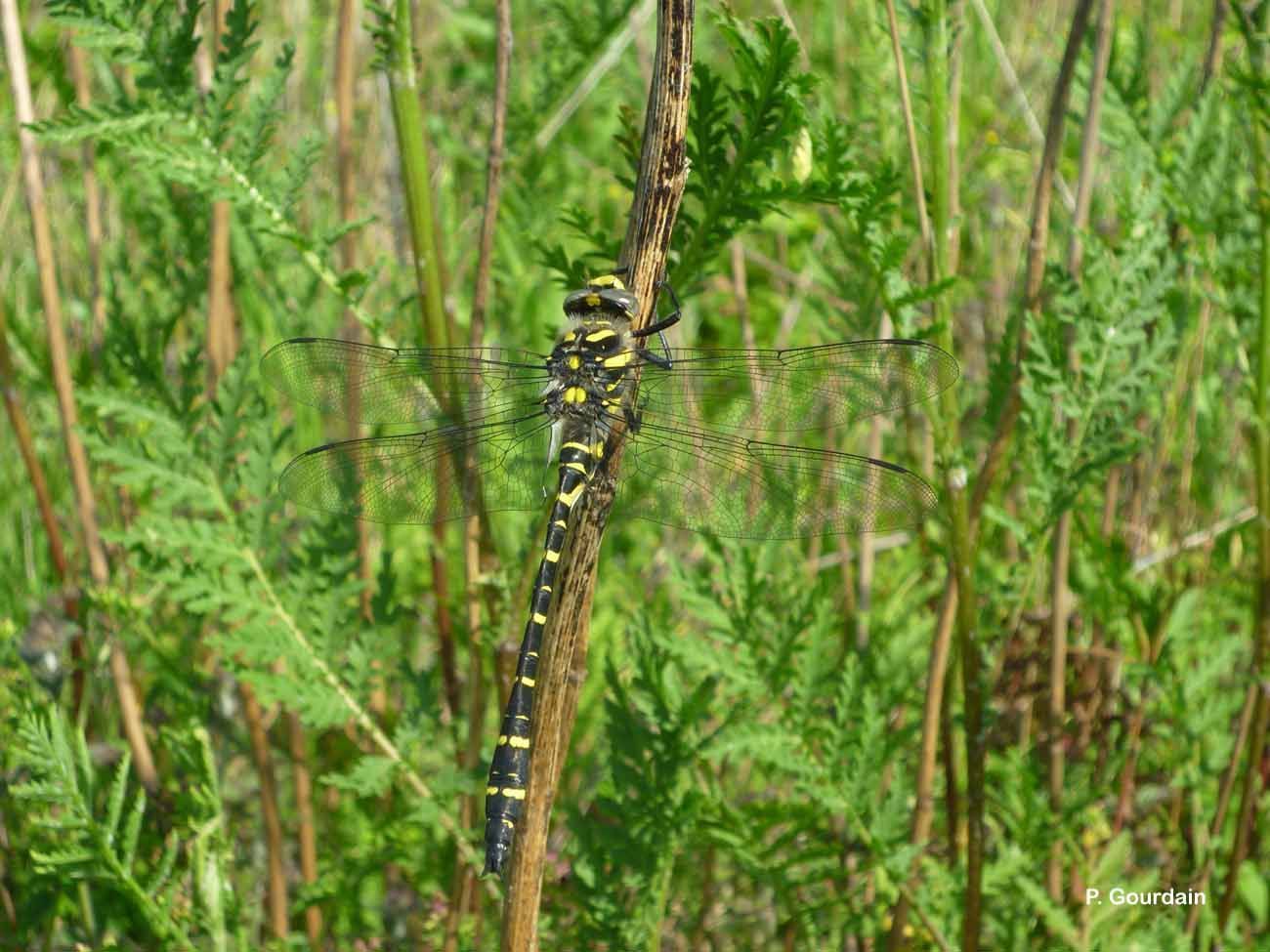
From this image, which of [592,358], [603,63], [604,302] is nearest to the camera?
[604,302]

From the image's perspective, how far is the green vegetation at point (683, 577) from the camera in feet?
4.87

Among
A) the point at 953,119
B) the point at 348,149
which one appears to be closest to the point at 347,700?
the point at 348,149

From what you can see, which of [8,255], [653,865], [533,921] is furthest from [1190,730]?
[8,255]

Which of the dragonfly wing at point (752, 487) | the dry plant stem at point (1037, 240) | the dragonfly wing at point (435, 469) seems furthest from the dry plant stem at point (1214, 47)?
the dragonfly wing at point (435, 469)

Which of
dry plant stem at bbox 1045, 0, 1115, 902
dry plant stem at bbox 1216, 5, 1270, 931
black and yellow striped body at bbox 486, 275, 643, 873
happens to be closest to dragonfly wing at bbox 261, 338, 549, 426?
black and yellow striped body at bbox 486, 275, 643, 873

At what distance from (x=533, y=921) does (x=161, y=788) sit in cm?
100

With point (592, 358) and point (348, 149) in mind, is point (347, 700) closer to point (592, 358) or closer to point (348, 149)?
point (592, 358)

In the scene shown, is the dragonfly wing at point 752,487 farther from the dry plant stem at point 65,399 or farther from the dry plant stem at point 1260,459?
the dry plant stem at point 65,399

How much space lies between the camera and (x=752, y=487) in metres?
1.68

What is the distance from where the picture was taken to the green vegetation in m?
1.48

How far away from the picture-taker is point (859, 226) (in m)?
1.36

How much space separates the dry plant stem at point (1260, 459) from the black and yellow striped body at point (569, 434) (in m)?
0.88

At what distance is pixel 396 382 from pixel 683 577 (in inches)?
19.4

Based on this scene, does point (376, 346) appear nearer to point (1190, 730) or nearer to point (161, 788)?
point (161, 788)
